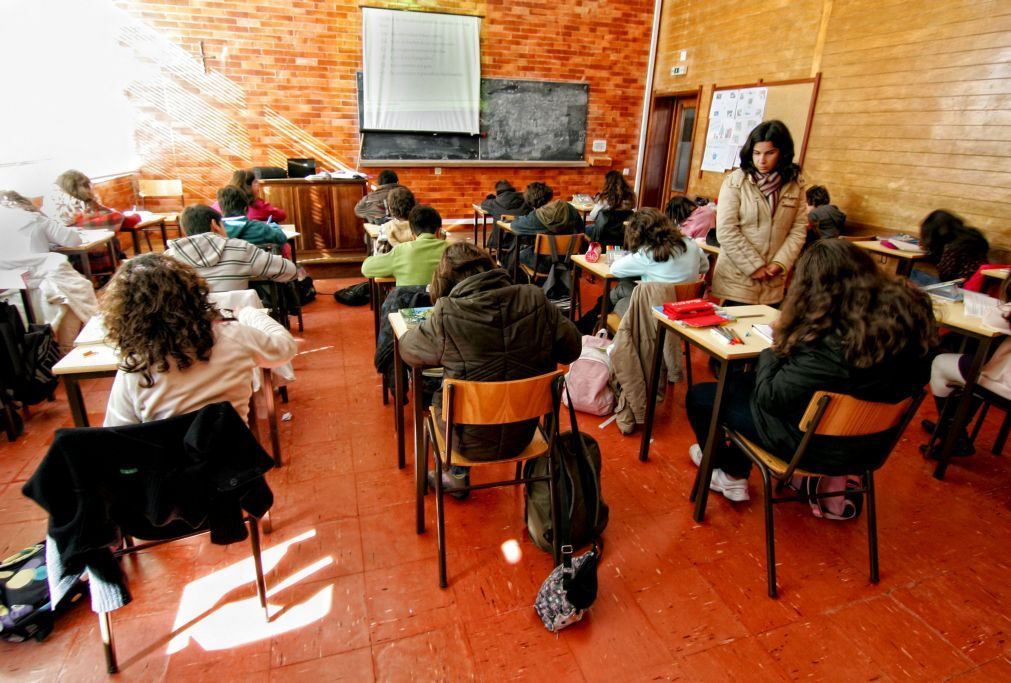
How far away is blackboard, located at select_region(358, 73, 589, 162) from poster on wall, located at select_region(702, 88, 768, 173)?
176 centimetres

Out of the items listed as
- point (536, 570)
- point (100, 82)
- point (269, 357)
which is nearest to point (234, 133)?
point (100, 82)

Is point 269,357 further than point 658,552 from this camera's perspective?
No

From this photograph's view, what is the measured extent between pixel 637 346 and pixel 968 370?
146cm

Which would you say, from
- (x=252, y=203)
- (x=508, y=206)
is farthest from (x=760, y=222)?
(x=252, y=203)

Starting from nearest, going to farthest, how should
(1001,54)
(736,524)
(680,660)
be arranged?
1. (680,660)
2. (736,524)
3. (1001,54)

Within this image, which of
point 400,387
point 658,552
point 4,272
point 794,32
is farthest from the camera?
point 794,32

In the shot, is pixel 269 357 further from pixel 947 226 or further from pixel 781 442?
pixel 947 226

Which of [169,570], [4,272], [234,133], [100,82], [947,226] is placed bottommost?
[169,570]

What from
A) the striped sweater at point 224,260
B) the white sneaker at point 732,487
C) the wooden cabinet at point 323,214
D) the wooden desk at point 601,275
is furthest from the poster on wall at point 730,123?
the striped sweater at point 224,260

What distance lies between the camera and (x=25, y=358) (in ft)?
9.52

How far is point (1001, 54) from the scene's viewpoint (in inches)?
157

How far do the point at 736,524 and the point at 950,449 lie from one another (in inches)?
47.3

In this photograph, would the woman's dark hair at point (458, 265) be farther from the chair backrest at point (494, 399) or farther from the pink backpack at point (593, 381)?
the pink backpack at point (593, 381)

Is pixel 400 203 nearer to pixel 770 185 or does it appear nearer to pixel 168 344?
pixel 770 185
